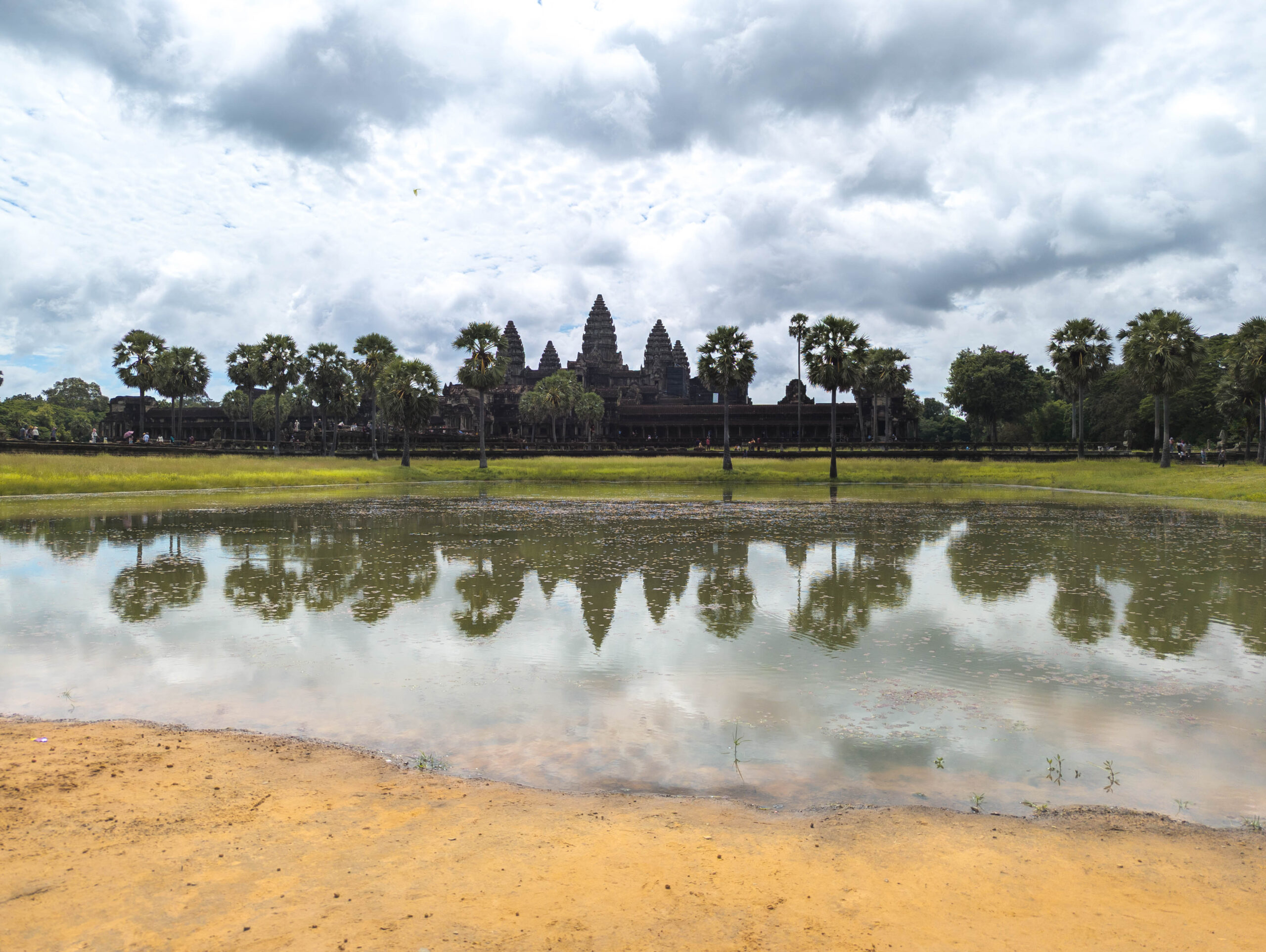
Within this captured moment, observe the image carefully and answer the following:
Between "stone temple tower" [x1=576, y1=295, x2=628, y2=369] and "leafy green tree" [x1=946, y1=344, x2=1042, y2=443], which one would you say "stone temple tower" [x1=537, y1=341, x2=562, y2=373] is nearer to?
"stone temple tower" [x1=576, y1=295, x2=628, y2=369]

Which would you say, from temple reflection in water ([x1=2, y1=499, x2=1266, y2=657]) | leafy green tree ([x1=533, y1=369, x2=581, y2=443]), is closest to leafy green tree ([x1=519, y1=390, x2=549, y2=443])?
leafy green tree ([x1=533, y1=369, x2=581, y2=443])

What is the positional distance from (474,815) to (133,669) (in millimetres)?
5249

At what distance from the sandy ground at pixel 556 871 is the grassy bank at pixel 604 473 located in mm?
32617

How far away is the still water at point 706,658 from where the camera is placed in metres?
5.76

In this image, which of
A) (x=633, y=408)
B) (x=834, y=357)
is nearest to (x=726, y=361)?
(x=834, y=357)

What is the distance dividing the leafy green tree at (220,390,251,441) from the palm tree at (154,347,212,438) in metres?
20.9

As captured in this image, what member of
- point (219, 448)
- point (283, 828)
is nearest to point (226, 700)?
point (283, 828)

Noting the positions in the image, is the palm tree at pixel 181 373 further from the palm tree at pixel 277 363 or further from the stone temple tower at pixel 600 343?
the stone temple tower at pixel 600 343

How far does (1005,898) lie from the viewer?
3.92m

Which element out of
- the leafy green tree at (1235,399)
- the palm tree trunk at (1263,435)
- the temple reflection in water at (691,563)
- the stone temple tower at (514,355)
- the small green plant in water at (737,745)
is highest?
the stone temple tower at (514,355)

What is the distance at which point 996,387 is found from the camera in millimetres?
77875

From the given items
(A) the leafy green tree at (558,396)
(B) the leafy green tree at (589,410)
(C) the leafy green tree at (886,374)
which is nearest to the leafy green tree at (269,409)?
(A) the leafy green tree at (558,396)

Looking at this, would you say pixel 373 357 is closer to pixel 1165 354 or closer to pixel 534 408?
pixel 534 408

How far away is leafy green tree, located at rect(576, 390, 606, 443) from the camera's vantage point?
90.9 m
